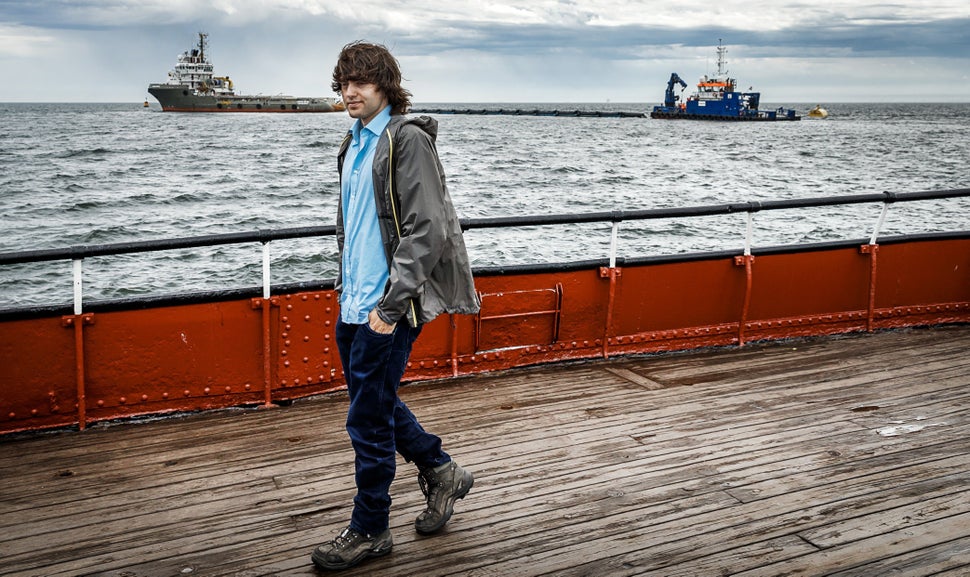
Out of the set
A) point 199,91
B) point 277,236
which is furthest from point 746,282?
point 199,91

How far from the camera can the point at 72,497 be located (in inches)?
148

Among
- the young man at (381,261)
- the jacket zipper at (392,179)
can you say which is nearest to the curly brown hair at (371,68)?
the young man at (381,261)

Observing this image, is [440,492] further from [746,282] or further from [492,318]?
[746,282]

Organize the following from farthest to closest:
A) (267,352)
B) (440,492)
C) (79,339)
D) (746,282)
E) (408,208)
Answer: (746,282) → (267,352) → (79,339) → (440,492) → (408,208)

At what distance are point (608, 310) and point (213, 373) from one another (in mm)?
2539

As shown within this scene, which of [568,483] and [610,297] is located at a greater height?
[610,297]

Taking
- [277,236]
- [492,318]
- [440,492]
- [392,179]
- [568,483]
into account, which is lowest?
[568,483]

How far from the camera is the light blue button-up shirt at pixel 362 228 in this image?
2.96 m

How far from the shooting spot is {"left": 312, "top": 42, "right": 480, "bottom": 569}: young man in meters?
2.87

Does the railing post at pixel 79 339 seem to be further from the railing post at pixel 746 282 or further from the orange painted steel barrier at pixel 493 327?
the railing post at pixel 746 282

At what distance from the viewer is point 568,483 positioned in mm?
3912

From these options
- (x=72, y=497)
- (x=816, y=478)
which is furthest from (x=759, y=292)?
(x=72, y=497)

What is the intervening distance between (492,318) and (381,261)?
8.60 ft

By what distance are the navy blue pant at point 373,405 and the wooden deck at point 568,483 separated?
0.77ft
